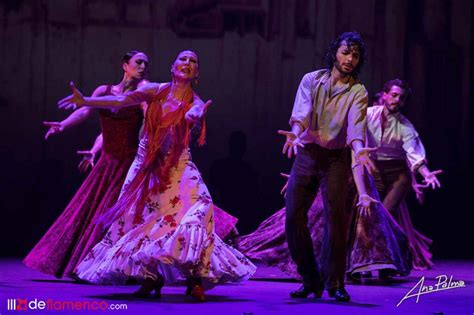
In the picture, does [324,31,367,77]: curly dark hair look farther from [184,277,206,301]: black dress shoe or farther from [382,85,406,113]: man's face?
[382,85,406,113]: man's face

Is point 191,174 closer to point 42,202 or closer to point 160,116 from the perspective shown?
point 160,116

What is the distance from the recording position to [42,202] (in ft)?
25.4

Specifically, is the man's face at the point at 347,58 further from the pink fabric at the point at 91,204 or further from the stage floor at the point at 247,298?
the pink fabric at the point at 91,204

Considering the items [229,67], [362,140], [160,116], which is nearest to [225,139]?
[229,67]

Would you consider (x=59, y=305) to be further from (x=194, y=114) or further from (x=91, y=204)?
(x=91, y=204)

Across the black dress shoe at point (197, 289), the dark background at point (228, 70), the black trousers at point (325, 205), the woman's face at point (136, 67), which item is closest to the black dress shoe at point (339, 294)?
the black trousers at point (325, 205)

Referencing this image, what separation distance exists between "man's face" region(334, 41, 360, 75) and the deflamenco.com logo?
1635mm

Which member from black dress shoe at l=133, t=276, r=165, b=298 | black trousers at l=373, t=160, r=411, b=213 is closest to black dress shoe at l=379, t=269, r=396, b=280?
black trousers at l=373, t=160, r=411, b=213

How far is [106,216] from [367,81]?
3.74 m

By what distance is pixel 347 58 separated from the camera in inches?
185

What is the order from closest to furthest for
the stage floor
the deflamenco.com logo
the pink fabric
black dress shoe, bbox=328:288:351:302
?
1. the deflamenco.com logo
2. the stage floor
3. black dress shoe, bbox=328:288:351:302
4. the pink fabric

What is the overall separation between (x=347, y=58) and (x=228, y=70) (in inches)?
125

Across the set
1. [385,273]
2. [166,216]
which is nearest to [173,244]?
[166,216]
